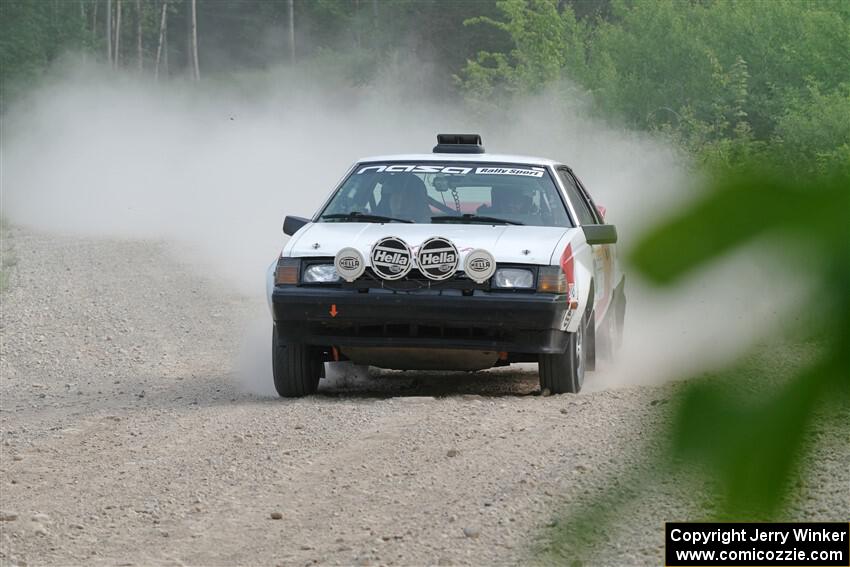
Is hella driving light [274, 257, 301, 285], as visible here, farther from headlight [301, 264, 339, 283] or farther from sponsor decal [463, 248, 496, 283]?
sponsor decal [463, 248, 496, 283]

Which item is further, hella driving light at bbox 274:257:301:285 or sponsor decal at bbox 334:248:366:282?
hella driving light at bbox 274:257:301:285

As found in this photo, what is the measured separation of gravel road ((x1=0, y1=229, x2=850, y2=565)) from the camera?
17.0ft

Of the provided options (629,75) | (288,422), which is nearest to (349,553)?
(288,422)

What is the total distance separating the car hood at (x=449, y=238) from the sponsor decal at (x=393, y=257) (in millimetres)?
161

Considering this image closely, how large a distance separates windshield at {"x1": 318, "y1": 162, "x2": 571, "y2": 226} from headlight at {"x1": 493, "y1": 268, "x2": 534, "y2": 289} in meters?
0.67

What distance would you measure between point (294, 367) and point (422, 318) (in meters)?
1.11

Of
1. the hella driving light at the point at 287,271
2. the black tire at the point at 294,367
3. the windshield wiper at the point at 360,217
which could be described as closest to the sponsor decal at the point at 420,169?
the windshield wiper at the point at 360,217

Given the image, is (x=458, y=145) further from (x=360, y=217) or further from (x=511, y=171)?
(x=360, y=217)

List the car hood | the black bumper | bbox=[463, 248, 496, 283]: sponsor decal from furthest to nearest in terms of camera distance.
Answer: the car hood, the black bumper, bbox=[463, 248, 496, 283]: sponsor decal

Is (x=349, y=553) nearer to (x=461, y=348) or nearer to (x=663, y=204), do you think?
(x=461, y=348)

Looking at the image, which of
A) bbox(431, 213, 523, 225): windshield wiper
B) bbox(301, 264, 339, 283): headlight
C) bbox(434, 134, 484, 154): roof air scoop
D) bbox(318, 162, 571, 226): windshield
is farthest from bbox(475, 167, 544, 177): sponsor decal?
bbox(301, 264, 339, 283): headlight

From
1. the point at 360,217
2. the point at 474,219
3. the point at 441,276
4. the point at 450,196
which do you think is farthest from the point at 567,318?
the point at 360,217

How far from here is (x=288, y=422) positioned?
295 inches

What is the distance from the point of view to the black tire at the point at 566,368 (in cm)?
781
